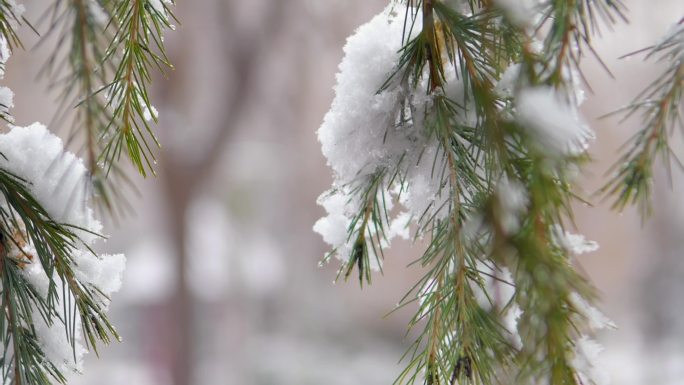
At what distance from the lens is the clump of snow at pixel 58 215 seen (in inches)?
16.8

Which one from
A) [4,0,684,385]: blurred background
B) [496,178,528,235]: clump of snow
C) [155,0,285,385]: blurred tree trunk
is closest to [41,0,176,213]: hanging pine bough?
[496,178,528,235]: clump of snow

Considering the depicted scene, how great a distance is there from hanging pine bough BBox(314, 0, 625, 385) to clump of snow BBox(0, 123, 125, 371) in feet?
0.56

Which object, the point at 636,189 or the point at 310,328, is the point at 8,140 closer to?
the point at 636,189

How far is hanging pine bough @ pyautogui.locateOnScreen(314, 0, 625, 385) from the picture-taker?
30 centimetres

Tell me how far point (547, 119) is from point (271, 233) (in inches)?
289

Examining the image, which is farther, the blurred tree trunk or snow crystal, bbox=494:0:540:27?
the blurred tree trunk

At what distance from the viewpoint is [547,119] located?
0.98ft

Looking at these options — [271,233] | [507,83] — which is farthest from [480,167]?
[271,233]

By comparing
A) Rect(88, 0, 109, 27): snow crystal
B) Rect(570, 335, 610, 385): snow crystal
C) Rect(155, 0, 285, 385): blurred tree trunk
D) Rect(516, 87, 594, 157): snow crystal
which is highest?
Rect(155, 0, 285, 385): blurred tree trunk

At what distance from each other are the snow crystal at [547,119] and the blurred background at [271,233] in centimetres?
115

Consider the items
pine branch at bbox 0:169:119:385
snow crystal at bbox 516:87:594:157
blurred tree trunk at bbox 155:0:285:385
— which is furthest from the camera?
blurred tree trunk at bbox 155:0:285:385

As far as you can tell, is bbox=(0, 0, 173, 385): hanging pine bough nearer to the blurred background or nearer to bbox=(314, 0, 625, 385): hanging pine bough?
bbox=(314, 0, 625, 385): hanging pine bough

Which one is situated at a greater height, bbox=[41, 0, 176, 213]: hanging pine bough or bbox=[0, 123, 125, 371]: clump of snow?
bbox=[41, 0, 176, 213]: hanging pine bough

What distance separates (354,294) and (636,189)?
6251 mm
